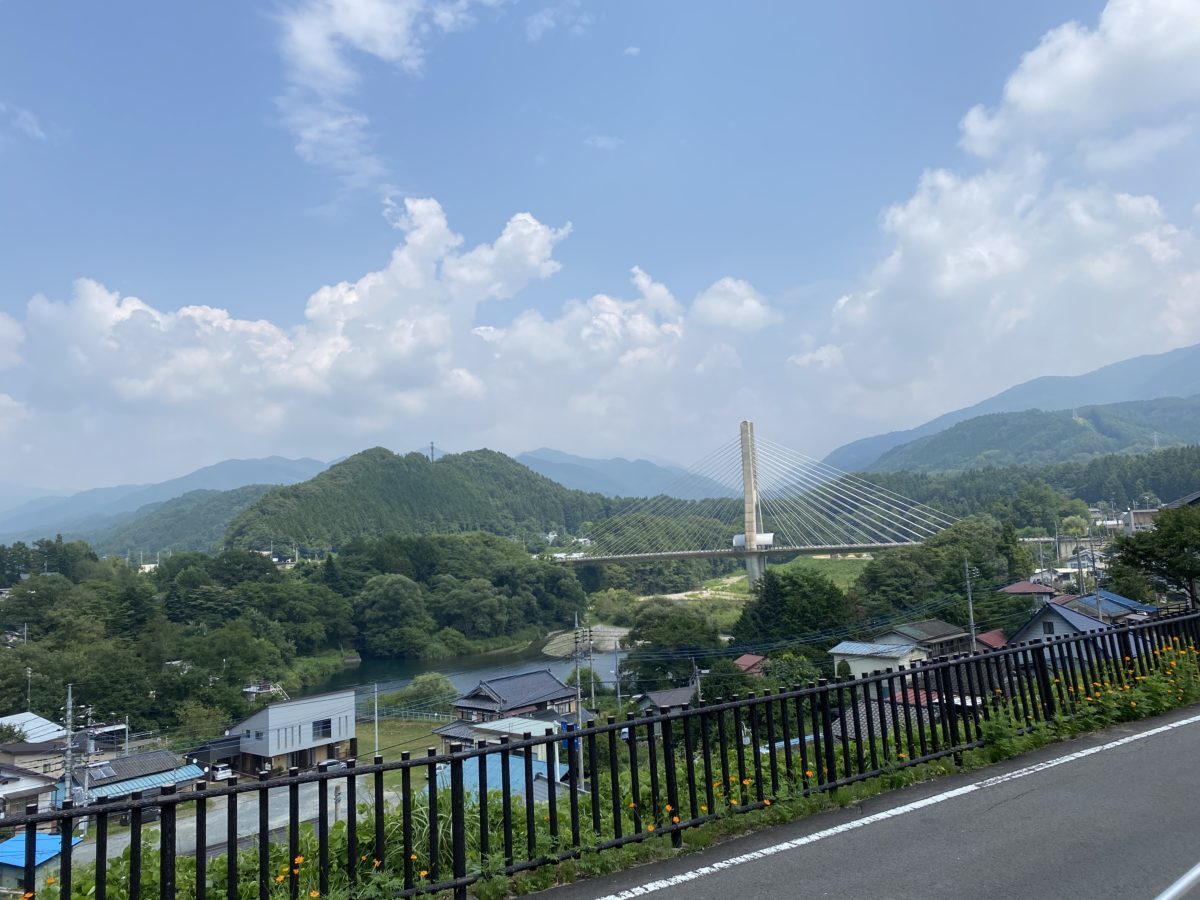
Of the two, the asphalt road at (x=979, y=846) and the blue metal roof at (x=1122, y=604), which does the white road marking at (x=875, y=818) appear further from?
the blue metal roof at (x=1122, y=604)

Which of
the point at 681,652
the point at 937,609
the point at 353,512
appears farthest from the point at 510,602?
the point at 353,512

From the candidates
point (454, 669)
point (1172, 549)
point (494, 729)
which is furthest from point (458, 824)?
point (454, 669)

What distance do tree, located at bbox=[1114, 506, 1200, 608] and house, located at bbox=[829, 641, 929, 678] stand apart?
7194mm

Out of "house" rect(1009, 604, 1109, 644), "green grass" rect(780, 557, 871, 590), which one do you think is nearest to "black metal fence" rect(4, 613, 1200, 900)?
"house" rect(1009, 604, 1109, 644)

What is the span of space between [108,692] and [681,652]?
19276mm

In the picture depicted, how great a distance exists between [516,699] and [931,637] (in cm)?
1241

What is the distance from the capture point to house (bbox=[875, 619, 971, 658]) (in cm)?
2267

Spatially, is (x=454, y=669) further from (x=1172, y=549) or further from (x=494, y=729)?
(x=1172, y=549)

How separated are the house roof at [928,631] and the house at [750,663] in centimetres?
433

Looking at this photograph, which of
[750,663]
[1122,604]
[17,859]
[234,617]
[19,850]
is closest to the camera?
[17,859]

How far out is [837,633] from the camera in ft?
85.9

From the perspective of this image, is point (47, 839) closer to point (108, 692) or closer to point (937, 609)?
point (108, 692)

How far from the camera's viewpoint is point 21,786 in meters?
17.9

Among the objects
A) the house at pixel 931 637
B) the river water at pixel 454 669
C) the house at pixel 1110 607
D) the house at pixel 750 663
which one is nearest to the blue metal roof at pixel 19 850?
Answer: the house at pixel 750 663
